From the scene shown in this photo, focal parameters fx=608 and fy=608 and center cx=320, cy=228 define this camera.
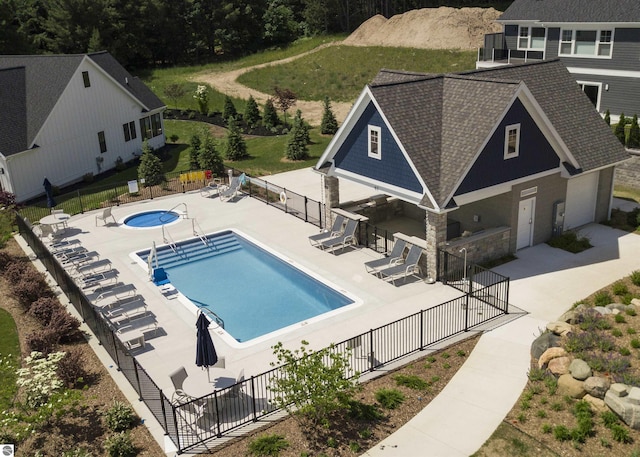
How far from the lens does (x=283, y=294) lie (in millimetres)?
23125

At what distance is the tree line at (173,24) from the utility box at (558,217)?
217 feet

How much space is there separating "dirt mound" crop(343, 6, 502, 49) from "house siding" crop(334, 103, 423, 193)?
49975 mm

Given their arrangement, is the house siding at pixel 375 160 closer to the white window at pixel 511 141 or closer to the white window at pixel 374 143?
the white window at pixel 374 143

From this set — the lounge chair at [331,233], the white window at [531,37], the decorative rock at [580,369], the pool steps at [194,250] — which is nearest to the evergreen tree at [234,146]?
the pool steps at [194,250]

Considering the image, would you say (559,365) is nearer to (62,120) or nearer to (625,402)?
(625,402)

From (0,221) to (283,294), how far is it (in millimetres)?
13094

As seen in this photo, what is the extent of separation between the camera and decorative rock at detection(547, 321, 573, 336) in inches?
691

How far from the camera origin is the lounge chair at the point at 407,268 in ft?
73.7

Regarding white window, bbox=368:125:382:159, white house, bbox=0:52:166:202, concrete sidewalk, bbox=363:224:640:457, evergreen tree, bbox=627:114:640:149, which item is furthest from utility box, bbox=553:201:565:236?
white house, bbox=0:52:166:202

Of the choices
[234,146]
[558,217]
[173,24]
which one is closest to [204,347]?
[558,217]

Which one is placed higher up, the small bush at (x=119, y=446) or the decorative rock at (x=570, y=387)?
the decorative rock at (x=570, y=387)

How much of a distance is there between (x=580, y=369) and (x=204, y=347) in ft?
31.7

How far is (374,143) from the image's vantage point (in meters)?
23.8

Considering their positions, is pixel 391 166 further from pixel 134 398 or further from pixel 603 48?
pixel 603 48
